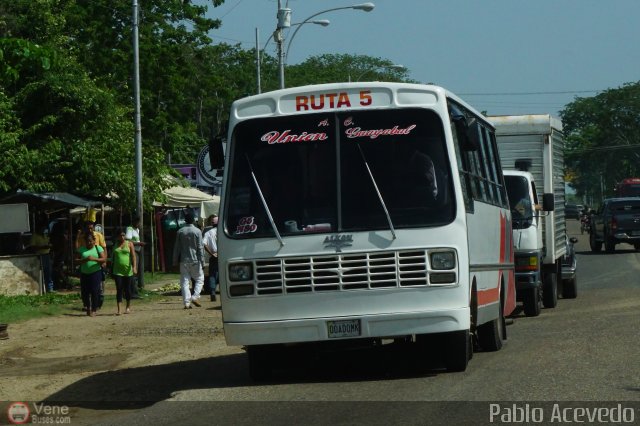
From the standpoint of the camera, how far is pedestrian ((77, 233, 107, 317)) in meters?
23.1

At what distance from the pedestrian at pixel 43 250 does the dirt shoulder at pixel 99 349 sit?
404 centimetres

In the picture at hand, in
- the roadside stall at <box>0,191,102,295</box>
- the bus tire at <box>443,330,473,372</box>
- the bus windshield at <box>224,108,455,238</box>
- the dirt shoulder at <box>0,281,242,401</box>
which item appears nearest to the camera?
the bus windshield at <box>224,108,455,238</box>

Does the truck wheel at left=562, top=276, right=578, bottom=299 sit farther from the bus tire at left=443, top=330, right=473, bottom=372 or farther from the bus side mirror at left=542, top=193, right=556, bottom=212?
the bus tire at left=443, top=330, right=473, bottom=372

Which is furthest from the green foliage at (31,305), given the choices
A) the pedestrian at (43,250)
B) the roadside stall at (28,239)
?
the pedestrian at (43,250)

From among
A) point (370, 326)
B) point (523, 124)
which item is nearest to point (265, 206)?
point (370, 326)

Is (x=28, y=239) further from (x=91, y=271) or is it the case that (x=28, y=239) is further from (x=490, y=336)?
(x=490, y=336)

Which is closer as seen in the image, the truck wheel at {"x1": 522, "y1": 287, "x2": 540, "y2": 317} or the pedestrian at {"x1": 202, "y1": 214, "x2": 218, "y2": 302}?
the truck wheel at {"x1": 522, "y1": 287, "x2": 540, "y2": 317}

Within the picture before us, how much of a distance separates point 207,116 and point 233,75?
366cm

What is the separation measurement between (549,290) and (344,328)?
11063 mm

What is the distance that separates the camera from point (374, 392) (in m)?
11.3

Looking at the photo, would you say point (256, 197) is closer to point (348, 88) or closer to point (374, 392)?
point (348, 88)

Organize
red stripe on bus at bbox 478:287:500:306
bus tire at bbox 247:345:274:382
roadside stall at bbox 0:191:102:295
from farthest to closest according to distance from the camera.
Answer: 1. roadside stall at bbox 0:191:102:295
2. red stripe on bus at bbox 478:287:500:306
3. bus tire at bbox 247:345:274:382

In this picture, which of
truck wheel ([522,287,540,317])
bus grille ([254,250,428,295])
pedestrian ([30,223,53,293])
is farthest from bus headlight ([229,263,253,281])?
pedestrian ([30,223,53,293])

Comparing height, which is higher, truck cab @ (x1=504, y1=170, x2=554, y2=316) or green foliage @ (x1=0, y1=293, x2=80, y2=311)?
truck cab @ (x1=504, y1=170, x2=554, y2=316)
